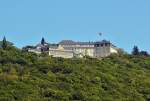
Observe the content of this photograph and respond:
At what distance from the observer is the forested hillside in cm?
10219

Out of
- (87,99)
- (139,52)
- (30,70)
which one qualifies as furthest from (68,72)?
(139,52)

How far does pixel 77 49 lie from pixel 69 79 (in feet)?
155

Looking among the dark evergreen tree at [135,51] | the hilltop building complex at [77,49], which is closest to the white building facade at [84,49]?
the hilltop building complex at [77,49]

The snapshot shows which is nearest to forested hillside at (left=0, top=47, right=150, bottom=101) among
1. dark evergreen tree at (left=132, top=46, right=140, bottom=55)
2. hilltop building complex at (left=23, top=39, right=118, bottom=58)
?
hilltop building complex at (left=23, top=39, right=118, bottom=58)

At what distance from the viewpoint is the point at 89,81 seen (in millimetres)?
111562

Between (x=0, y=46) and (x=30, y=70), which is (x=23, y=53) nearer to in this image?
(x=0, y=46)

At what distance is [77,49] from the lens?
520 feet

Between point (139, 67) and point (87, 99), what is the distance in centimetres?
3013

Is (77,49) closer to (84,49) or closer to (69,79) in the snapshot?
(84,49)

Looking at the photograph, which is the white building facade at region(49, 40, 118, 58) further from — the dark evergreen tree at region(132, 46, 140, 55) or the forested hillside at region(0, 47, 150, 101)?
the forested hillside at region(0, 47, 150, 101)

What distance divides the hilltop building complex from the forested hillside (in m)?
15.4

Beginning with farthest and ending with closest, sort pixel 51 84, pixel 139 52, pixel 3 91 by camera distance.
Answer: pixel 139 52 < pixel 51 84 < pixel 3 91

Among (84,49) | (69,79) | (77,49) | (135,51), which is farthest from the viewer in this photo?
Answer: (77,49)

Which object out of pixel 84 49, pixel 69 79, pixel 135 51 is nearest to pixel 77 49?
pixel 84 49
